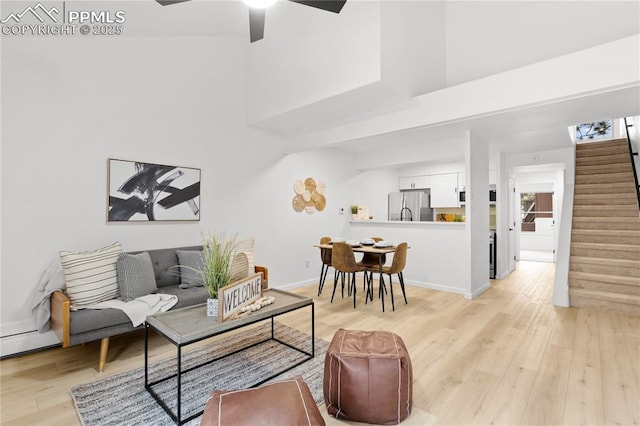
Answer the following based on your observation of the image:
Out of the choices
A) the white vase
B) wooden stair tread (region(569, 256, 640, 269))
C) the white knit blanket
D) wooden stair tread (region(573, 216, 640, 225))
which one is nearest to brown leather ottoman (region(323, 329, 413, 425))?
the white vase

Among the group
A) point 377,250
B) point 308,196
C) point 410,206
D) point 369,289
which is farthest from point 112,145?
point 410,206

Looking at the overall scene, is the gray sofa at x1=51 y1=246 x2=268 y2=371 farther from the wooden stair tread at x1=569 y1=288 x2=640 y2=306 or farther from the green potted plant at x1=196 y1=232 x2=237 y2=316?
the wooden stair tread at x1=569 y1=288 x2=640 y2=306

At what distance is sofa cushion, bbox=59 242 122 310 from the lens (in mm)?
2545

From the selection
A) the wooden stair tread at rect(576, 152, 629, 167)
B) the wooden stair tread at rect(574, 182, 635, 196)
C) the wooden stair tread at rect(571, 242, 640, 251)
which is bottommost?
the wooden stair tread at rect(571, 242, 640, 251)

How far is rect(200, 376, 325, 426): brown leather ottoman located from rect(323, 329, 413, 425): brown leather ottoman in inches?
14.2

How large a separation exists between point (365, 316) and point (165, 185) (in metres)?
2.76

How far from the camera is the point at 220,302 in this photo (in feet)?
6.62

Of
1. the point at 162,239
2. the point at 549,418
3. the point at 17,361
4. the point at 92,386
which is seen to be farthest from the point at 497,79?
the point at 17,361

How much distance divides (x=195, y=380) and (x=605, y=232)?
577cm

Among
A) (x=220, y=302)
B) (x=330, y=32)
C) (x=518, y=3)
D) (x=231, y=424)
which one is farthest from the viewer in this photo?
(x=518, y=3)

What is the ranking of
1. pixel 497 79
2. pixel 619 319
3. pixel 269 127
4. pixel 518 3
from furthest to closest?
pixel 269 127, pixel 518 3, pixel 619 319, pixel 497 79

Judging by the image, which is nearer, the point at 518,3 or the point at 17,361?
the point at 17,361

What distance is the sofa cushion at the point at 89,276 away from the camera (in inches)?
100

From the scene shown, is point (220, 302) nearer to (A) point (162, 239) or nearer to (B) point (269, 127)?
(A) point (162, 239)
